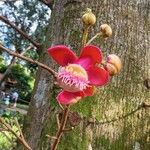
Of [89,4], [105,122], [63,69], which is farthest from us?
[89,4]

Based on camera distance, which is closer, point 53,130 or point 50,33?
point 53,130

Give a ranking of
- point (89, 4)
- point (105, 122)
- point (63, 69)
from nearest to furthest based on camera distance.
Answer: point (63, 69) → point (105, 122) → point (89, 4)

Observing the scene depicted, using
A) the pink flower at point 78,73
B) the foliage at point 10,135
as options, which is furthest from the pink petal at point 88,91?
the foliage at point 10,135

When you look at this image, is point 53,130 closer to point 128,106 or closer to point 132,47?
point 128,106

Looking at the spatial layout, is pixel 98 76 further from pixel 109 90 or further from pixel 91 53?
pixel 109 90

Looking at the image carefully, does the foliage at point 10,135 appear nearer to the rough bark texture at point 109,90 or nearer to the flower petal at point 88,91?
the rough bark texture at point 109,90

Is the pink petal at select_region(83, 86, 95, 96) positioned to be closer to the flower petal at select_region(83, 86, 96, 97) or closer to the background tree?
the flower petal at select_region(83, 86, 96, 97)

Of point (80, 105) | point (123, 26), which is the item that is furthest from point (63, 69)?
point (123, 26)

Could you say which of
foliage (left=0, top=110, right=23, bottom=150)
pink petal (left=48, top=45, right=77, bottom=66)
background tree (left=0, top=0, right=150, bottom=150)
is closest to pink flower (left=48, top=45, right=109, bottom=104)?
pink petal (left=48, top=45, right=77, bottom=66)
